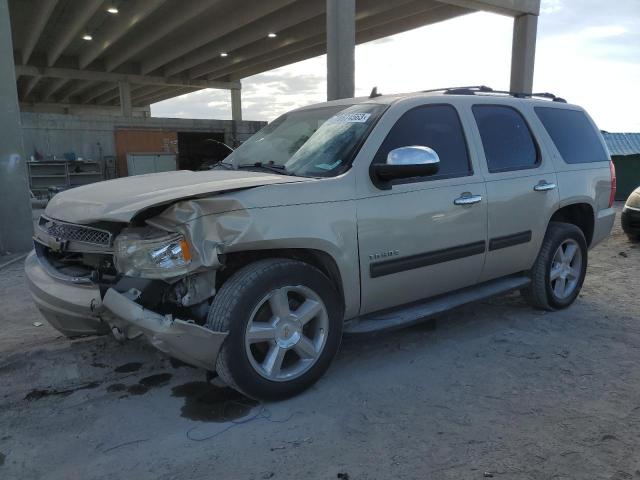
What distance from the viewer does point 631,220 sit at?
8.12 metres

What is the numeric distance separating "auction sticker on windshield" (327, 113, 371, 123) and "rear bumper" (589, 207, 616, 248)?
2.91 m

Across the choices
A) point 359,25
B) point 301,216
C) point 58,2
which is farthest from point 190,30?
point 301,216

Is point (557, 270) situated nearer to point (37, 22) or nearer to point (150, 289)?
point (150, 289)

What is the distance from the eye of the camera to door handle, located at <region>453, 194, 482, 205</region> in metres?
3.62

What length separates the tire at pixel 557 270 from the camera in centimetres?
451

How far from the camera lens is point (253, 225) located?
274cm

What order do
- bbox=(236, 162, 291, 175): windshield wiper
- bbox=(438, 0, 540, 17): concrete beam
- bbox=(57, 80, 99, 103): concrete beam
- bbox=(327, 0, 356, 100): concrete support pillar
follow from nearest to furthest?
bbox=(236, 162, 291, 175): windshield wiper < bbox=(327, 0, 356, 100): concrete support pillar < bbox=(438, 0, 540, 17): concrete beam < bbox=(57, 80, 99, 103): concrete beam

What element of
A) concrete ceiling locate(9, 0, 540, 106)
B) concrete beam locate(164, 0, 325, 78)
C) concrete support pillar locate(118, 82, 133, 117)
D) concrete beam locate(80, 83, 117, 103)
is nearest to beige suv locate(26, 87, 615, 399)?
concrete ceiling locate(9, 0, 540, 106)

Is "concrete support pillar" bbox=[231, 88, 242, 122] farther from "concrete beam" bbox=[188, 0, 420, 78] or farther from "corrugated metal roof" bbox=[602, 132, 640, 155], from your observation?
"corrugated metal roof" bbox=[602, 132, 640, 155]

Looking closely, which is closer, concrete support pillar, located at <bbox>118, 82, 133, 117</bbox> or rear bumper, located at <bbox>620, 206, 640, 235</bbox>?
rear bumper, located at <bbox>620, 206, 640, 235</bbox>

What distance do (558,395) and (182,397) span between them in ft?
7.66

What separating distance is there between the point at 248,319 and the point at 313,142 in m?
1.42

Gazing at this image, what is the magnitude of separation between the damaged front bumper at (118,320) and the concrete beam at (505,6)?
500 inches

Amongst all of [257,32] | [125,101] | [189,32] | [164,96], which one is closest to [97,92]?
[164,96]
